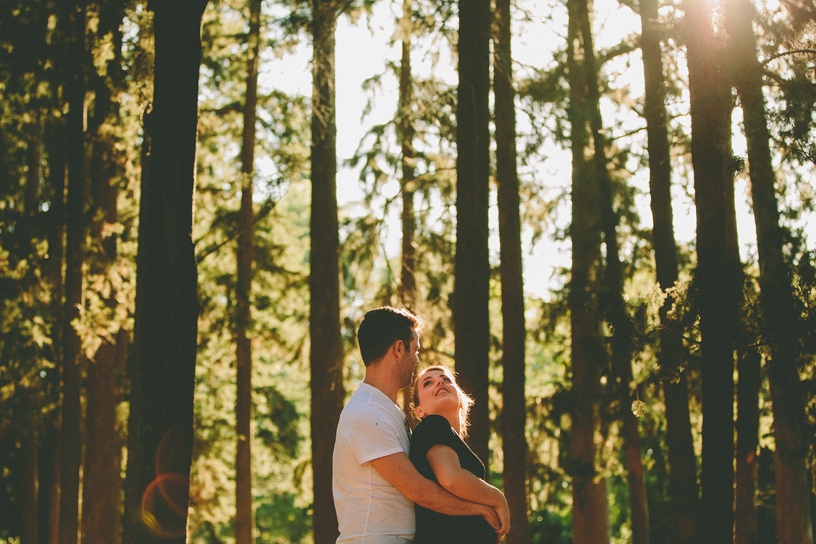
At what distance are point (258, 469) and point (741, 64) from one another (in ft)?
74.2

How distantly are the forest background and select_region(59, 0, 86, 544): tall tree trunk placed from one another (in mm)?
45

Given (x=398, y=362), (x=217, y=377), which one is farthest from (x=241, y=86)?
(x=398, y=362)

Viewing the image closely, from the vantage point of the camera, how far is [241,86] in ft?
62.1

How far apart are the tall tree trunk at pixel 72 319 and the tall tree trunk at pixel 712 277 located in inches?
356

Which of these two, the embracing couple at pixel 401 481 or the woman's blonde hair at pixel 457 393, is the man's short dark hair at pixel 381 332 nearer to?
the embracing couple at pixel 401 481

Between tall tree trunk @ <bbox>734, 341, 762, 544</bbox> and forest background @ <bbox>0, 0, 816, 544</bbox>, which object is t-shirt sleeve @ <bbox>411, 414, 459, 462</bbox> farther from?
tall tree trunk @ <bbox>734, 341, 762, 544</bbox>

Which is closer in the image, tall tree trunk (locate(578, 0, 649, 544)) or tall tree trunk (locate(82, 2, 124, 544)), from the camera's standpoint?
tall tree trunk (locate(578, 0, 649, 544))

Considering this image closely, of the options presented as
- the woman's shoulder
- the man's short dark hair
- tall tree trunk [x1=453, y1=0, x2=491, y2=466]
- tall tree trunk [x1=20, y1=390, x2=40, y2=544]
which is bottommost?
tall tree trunk [x1=20, y1=390, x2=40, y2=544]

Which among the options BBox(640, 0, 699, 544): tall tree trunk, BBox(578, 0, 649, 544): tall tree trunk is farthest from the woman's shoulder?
BBox(578, 0, 649, 544): tall tree trunk

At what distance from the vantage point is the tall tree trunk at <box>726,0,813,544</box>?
301 inches

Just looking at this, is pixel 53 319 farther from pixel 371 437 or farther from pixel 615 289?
pixel 371 437

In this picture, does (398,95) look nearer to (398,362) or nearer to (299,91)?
(299,91)

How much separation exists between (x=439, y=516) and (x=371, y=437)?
19.1 inches

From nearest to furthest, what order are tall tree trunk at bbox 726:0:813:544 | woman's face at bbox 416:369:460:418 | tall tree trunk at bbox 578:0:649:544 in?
1. woman's face at bbox 416:369:460:418
2. tall tree trunk at bbox 726:0:813:544
3. tall tree trunk at bbox 578:0:649:544
